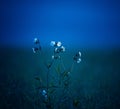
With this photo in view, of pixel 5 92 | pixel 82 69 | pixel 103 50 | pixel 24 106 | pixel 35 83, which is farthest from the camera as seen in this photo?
pixel 103 50

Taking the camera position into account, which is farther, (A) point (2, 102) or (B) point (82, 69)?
(B) point (82, 69)

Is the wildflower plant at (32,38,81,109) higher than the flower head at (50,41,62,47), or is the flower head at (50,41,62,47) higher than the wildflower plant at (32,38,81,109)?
the flower head at (50,41,62,47)

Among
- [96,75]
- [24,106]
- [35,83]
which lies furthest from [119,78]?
[24,106]

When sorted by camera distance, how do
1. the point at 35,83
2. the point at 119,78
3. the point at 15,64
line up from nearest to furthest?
the point at 35,83, the point at 119,78, the point at 15,64

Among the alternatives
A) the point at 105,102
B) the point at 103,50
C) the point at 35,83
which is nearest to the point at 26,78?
the point at 35,83

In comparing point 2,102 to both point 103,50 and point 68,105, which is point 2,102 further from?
point 103,50

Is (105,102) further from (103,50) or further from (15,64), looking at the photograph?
(103,50)

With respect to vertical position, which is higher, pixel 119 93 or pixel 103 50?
pixel 103 50

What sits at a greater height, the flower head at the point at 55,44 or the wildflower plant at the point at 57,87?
the flower head at the point at 55,44

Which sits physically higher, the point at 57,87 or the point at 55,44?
the point at 55,44
